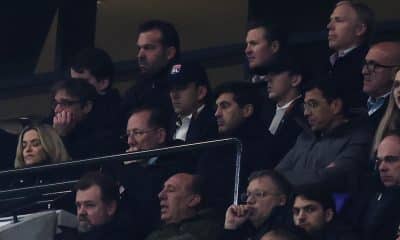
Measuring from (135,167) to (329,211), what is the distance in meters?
2.23

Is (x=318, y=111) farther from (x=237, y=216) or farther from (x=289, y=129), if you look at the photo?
(x=237, y=216)

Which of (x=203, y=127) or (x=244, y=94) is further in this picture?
(x=203, y=127)

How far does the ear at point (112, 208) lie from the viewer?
43.4 feet

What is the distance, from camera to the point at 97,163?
13.3 metres

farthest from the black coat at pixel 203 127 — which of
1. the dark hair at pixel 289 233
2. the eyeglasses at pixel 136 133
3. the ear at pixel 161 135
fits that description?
the dark hair at pixel 289 233

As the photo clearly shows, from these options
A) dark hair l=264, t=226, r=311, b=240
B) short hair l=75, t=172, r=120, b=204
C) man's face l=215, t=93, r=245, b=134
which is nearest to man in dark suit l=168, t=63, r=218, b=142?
man's face l=215, t=93, r=245, b=134

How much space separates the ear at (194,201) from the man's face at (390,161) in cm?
150

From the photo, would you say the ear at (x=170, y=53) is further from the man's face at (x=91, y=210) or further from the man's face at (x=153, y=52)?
the man's face at (x=91, y=210)

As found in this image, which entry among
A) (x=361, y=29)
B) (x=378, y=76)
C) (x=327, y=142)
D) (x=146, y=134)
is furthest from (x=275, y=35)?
(x=327, y=142)

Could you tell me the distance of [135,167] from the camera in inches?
535

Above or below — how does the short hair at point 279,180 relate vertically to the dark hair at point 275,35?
below

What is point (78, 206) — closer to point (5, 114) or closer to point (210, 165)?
point (210, 165)

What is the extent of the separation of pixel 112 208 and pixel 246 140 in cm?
112

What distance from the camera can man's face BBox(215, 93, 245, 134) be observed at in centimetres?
1333
